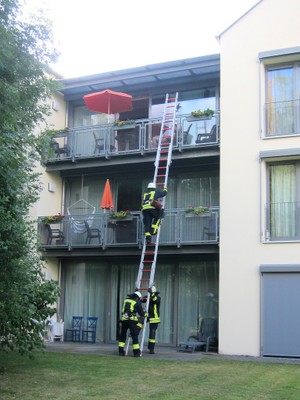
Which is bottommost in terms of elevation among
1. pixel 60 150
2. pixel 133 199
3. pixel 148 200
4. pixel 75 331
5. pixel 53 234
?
pixel 75 331

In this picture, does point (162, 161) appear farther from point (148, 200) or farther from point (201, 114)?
point (148, 200)

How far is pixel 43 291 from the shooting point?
11312mm

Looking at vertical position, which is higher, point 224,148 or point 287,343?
point 224,148

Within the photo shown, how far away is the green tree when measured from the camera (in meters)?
8.80

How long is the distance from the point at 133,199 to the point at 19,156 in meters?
9.86

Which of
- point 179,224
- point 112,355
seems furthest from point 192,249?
point 112,355

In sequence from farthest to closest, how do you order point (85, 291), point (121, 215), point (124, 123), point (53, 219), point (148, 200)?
point (85, 291)
point (53, 219)
point (124, 123)
point (121, 215)
point (148, 200)

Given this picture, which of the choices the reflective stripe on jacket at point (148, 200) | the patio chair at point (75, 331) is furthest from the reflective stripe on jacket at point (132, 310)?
the patio chair at point (75, 331)

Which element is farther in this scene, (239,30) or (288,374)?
(239,30)

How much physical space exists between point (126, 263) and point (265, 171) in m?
5.61

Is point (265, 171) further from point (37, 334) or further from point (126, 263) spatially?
point (37, 334)

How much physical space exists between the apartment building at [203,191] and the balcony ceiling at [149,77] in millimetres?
44

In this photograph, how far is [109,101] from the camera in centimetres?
1778

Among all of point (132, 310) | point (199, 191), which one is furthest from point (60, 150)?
point (132, 310)
